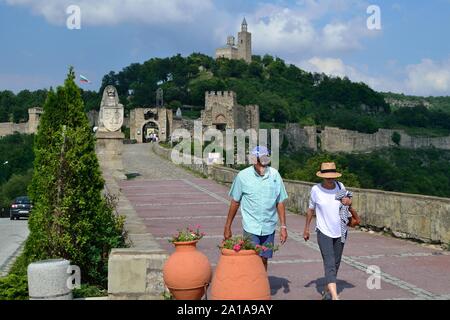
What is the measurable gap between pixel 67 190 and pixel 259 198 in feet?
7.45

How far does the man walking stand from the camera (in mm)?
6102

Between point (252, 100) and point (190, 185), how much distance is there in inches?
3379

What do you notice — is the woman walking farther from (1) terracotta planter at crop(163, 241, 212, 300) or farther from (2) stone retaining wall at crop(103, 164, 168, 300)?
(2) stone retaining wall at crop(103, 164, 168, 300)

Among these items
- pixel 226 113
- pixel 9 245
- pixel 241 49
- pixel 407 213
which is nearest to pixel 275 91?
pixel 241 49

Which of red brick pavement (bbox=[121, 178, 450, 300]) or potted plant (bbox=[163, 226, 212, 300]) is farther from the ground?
potted plant (bbox=[163, 226, 212, 300])

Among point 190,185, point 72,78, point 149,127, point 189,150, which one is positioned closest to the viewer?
point 72,78

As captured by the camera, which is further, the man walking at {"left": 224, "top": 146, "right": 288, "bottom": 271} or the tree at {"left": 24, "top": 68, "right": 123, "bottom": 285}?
the tree at {"left": 24, "top": 68, "right": 123, "bottom": 285}

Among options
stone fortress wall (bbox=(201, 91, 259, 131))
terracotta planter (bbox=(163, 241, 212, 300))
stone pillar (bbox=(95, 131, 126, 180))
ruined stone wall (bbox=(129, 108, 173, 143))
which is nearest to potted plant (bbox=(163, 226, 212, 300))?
terracotta planter (bbox=(163, 241, 212, 300))

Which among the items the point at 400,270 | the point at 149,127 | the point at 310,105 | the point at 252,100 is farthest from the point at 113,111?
the point at 310,105

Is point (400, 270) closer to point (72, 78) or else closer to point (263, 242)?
point (263, 242)

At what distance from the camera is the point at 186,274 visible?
5.39m

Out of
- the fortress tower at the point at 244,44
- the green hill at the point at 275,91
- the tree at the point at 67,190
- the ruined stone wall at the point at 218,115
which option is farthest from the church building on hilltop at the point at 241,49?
the tree at the point at 67,190

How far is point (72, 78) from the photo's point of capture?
287 inches

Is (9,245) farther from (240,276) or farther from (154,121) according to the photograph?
(154,121)
